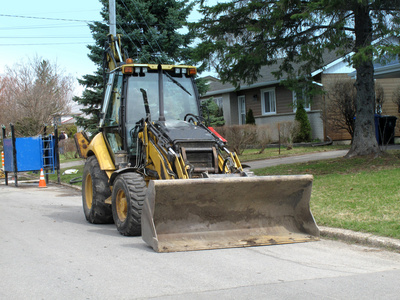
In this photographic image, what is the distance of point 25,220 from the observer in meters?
10.3

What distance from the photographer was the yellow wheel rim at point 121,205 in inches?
319

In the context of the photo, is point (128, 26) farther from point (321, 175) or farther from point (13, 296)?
point (13, 296)

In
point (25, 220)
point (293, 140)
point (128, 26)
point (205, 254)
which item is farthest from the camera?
point (293, 140)

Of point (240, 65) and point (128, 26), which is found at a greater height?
point (128, 26)

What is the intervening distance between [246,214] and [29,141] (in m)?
14.4

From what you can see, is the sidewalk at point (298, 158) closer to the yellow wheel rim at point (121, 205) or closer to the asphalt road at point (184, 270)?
the yellow wheel rim at point (121, 205)

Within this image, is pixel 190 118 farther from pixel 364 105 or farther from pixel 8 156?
pixel 8 156

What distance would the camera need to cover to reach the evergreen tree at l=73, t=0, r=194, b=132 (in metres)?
20.4

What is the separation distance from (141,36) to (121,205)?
13655 millimetres

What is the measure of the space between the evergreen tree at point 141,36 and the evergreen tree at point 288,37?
5088 mm

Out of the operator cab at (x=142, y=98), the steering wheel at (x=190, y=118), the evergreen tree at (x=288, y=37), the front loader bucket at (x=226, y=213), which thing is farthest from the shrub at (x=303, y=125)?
the front loader bucket at (x=226, y=213)

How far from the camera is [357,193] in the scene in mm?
10219

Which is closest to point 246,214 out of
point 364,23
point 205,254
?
point 205,254

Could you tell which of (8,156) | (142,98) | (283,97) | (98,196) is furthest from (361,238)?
(283,97)
